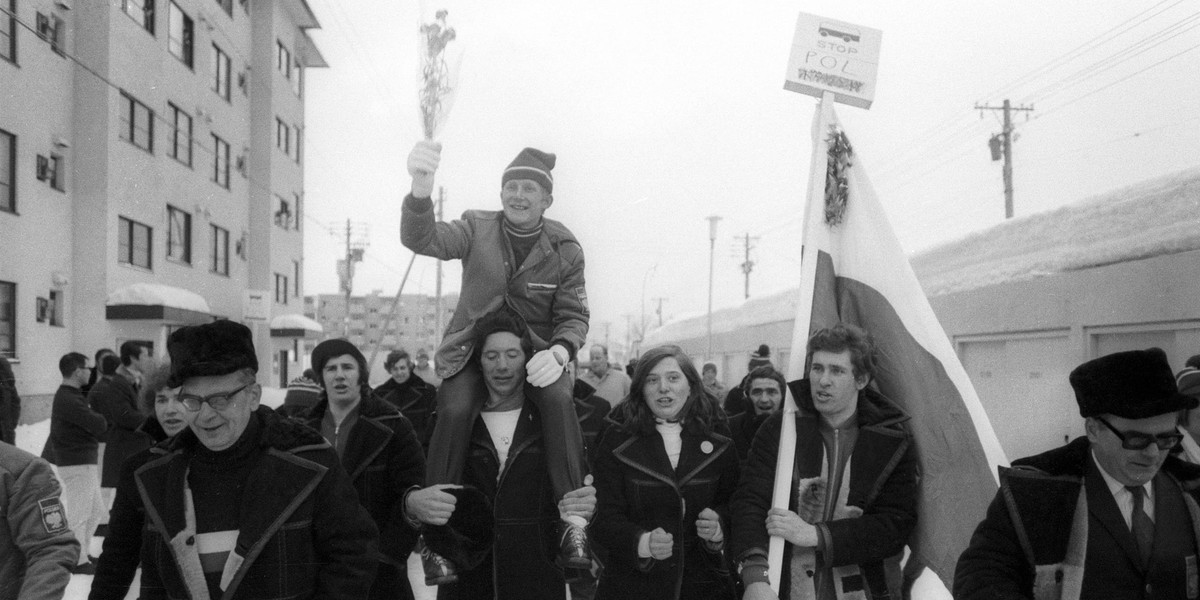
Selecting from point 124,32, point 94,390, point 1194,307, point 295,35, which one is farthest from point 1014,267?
point 295,35

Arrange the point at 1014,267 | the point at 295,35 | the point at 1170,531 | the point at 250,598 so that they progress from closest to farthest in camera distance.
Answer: the point at 1170,531
the point at 250,598
the point at 1014,267
the point at 295,35

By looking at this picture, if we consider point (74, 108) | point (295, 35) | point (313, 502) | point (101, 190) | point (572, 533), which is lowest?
point (572, 533)

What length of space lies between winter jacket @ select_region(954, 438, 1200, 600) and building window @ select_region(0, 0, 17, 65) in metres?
13.6

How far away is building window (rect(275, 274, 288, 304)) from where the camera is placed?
99.0 feet

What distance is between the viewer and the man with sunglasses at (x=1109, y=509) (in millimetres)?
2168

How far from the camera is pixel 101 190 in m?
16.4

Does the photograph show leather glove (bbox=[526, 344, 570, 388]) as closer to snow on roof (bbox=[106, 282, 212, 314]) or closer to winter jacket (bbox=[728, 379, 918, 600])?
winter jacket (bbox=[728, 379, 918, 600])

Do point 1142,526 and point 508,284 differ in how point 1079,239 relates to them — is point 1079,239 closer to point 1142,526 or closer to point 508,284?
point 508,284

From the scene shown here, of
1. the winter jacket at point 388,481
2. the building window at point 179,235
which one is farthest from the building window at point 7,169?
the winter jacket at point 388,481

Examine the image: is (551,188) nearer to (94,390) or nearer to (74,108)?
(94,390)

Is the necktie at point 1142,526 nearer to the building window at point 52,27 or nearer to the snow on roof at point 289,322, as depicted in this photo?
the building window at point 52,27

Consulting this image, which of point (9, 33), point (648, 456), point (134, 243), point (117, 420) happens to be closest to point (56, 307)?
point (134, 243)

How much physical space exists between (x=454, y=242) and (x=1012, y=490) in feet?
7.67

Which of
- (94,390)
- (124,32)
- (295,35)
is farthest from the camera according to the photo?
(295,35)
